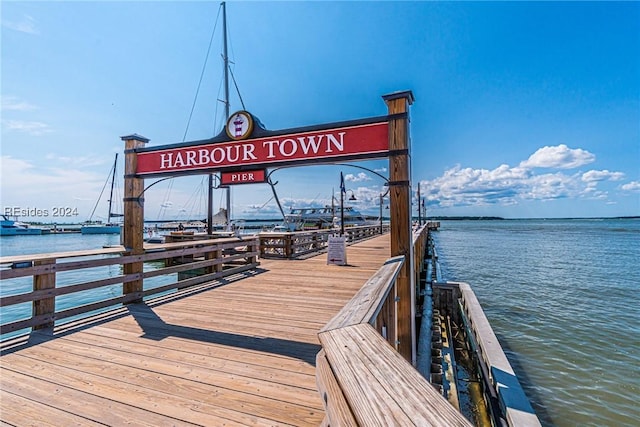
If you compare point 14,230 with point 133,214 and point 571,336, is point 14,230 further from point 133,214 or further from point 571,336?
point 571,336

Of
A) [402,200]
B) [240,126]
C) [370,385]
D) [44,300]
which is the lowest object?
[44,300]

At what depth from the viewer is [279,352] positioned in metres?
3.31

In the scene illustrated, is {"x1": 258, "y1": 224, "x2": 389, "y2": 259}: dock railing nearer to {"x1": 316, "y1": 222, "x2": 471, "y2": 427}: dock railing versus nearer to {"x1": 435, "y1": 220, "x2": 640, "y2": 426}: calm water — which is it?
{"x1": 435, "y1": 220, "x2": 640, "y2": 426}: calm water

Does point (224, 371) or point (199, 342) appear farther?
point (199, 342)

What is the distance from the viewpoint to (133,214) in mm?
5562

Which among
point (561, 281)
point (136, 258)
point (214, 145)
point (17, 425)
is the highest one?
point (214, 145)

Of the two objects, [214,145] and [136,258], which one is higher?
[214,145]

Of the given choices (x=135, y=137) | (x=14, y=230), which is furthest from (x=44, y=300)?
(x=14, y=230)

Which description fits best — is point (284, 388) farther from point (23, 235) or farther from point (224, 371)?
point (23, 235)

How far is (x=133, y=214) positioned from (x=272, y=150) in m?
2.89

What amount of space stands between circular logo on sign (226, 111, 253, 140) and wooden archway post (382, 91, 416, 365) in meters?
2.14

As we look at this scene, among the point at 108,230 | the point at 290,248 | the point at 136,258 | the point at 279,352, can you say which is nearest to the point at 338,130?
the point at 279,352

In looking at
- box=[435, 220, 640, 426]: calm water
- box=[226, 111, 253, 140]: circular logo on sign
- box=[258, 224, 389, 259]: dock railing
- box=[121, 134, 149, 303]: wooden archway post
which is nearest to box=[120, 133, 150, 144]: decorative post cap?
box=[121, 134, 149, 303]: wooden archway post

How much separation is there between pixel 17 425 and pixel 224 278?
541cm
